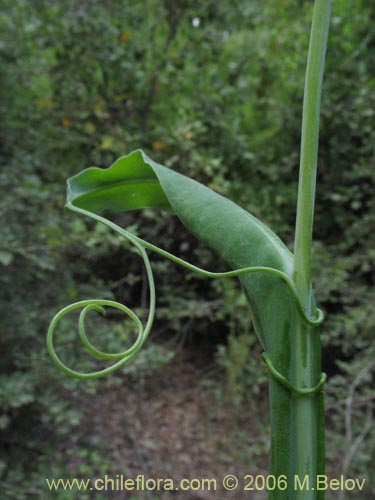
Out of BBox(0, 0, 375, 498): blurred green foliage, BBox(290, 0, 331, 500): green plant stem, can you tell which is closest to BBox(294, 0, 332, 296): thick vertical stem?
BBox(290, 0, 331, 500): green plant stem

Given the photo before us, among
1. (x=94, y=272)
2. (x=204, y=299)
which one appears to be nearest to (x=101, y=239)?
(x=94, y=272)

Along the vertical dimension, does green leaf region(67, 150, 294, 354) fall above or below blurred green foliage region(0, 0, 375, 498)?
below

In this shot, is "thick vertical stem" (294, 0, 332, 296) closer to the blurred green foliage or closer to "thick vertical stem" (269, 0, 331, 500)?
"thick vertical stem" (269, 0, 331, 500)

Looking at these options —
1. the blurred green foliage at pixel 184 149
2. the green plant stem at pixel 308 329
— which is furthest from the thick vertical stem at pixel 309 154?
the blurred green foliage at pixel 184 149

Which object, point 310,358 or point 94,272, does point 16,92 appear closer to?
point 94,272

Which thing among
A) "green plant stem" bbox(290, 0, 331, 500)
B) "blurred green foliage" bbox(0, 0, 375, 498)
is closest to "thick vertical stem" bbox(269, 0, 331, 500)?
"green plant stem" bbox(290, 0, 331, 500)

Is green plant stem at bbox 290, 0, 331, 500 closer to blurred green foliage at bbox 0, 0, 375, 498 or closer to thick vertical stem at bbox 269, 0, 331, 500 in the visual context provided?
thick vertical stem at bbox 269, 0, 331, 500

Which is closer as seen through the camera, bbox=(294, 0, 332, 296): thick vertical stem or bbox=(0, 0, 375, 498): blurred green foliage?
bbox=(294, 0, 332, 296): thick vertical stem

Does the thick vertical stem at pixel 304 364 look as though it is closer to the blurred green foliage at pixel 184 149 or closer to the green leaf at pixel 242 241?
the green leaf at pixel 242 241
